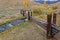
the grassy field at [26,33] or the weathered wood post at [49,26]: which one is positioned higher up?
the weathered wood post at [49,26]

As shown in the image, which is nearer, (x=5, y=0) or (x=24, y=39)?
(x=24, y=39)

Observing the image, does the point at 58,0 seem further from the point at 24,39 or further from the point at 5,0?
the point at 24,39

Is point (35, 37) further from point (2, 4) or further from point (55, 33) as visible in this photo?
point (2, 4)

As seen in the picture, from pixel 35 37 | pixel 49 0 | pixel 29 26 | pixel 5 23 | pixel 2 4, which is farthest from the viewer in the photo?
pixel 2 4

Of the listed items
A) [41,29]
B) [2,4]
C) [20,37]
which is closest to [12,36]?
[20,37]

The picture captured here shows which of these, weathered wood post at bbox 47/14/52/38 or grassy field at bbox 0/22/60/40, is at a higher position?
weathered wood post at bbox 47/14/52/38

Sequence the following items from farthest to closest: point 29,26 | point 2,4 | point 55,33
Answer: point 2,4
point 29,26
point 55,33

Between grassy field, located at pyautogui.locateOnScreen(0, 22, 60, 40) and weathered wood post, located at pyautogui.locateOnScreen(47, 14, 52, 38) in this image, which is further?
grassy field, located at pyautogui.locateOnScreen(0, 22, 60, 40)

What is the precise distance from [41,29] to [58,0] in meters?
5.73

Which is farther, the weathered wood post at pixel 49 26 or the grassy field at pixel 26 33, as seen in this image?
the grassy field at pixel 26 33

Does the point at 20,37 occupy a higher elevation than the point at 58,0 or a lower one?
lower

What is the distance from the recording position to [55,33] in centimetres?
453

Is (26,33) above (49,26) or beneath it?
beneath

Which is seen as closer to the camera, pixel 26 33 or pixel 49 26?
pixel 49 26
